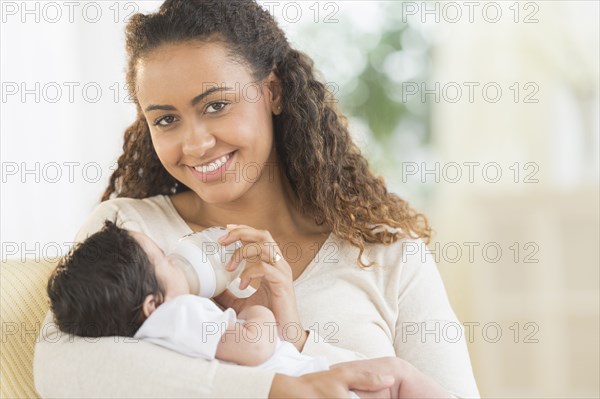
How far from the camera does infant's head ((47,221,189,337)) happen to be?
56.2 inches

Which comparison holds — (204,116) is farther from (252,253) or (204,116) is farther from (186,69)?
(252,253)

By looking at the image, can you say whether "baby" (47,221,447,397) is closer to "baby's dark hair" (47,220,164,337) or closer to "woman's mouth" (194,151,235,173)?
"baby's dark hair" (47,220,164,337)

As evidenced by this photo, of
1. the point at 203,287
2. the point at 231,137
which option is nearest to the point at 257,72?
the point at 231,137

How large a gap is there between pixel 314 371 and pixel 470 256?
2.47 meters

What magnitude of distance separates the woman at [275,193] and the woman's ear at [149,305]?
128 millimetres

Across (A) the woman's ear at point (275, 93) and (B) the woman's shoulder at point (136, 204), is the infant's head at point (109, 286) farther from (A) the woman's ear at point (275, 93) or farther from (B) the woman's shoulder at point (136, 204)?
(A) the woman's ear at point (275, 93)

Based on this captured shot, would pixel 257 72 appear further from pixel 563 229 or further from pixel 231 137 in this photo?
pixel 563 229

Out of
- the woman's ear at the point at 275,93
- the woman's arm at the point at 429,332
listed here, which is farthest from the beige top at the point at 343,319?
the woman's ear at the point at 275,93

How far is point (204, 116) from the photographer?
1734 mm

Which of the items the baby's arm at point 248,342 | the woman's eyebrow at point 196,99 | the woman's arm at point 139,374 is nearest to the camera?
the woman's arm at point 139,374

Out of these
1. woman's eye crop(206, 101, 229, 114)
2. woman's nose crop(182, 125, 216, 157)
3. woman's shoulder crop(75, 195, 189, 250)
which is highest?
woman's eye crop(206, 101, 229, 114)

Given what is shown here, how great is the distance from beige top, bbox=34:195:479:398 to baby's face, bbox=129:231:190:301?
14 cm

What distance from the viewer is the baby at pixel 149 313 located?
1.42 metres

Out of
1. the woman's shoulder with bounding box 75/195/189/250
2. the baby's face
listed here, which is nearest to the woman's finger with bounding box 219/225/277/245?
the baby's face
